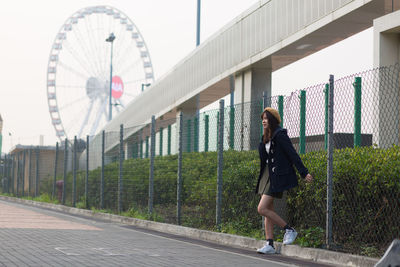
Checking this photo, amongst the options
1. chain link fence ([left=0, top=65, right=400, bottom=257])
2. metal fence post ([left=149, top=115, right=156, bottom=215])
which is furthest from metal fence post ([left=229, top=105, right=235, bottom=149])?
metal fence post ([left=149, top=115, right=156, bottom=215])

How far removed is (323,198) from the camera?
857cm

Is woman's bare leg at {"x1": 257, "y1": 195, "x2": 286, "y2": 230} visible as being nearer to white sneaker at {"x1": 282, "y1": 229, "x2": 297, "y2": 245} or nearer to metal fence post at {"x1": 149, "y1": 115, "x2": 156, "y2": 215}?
white sneaker at {"x1": 282, "y1": 229, "x2": 297, "y2": 245}

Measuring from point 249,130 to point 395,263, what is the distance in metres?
8.63

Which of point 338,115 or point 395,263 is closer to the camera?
point 395,263

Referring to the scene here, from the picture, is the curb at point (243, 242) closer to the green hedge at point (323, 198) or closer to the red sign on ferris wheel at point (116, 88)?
the green hedge at point (323, 198)

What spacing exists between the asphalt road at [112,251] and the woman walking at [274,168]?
1.28 feet

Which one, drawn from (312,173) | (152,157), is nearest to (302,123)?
(312,173)

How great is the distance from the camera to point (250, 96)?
66.0ft

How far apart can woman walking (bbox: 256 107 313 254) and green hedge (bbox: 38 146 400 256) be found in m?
0.51

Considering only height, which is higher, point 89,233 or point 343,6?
point 343,6

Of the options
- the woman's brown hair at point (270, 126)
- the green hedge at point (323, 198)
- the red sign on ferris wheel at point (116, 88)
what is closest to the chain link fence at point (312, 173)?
the green hedge at point (323, 198)

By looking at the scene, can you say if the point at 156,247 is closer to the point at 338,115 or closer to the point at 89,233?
the point at 89,233

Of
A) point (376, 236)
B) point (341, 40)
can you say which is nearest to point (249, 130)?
point (376, 236)

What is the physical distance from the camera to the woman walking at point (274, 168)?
26.8 ft
